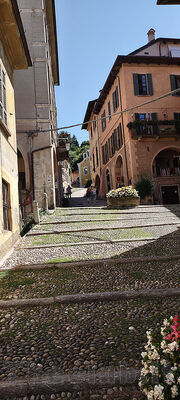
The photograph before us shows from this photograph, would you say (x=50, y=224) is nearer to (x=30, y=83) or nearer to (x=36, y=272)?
(x=36, y=272)

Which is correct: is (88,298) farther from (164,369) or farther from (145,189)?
(145,189)

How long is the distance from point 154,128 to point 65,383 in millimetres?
18413

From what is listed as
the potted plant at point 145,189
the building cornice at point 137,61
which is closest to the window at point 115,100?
the building cornice at point 137,61

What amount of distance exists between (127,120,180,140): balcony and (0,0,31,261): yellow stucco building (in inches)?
442

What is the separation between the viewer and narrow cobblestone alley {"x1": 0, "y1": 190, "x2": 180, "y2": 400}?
2109mm

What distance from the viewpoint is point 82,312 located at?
3.32 m

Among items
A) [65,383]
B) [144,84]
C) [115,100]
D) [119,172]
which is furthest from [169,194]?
[65,383]

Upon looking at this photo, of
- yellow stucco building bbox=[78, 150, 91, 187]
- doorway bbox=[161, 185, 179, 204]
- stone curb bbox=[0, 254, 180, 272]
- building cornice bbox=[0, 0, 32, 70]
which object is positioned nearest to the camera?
stone curb bbox=[0, 254, 180, 272]

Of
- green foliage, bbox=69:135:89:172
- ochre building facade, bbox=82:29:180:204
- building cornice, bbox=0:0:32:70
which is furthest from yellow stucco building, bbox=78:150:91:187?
building cornice, bbox=0:0:32:70

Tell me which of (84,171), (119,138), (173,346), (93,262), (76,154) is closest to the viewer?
(173,346)

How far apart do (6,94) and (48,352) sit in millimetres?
6953

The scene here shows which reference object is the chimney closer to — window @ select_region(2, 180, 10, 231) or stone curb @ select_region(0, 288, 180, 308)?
window @ select_region(2, 180, 10, 231)

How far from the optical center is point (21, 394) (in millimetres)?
2051

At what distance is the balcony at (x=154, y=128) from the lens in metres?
18.2
